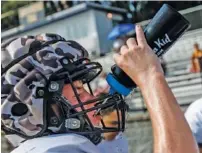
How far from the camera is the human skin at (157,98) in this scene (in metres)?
1.24

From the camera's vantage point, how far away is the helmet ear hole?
1421 millimetres

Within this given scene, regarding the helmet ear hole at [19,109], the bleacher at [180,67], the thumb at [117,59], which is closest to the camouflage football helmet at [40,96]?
the helmet ear hole at [19,109]

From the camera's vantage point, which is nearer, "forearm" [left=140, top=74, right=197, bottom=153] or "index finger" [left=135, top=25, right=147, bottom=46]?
"forearm" [left=140, top=74, right=197, bottom=153]

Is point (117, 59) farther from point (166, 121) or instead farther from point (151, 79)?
point (166, 121)

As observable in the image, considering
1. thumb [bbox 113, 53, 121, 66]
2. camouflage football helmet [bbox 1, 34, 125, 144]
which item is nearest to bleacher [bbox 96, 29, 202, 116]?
camouflage football helmet [bbox 1, 34, 125, 144]

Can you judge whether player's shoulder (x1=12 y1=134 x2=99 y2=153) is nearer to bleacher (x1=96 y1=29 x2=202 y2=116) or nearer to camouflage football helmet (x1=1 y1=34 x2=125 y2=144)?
camouflage football helmet (x1=1 y1=34 x2=125 y2=144)

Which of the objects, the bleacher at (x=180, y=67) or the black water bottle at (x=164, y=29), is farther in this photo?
the bleacher at (x=180, y=67)

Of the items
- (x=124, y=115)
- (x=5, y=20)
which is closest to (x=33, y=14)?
(x=5, y=20)

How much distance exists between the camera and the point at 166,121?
1.26 m

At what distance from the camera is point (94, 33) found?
16.2 meters

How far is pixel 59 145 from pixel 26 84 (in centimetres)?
19

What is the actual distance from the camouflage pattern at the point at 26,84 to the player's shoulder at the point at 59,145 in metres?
0.04

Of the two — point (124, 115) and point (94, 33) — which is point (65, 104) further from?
point (94, 33)

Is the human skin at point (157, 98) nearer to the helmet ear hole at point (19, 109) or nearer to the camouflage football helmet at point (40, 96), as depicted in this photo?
the camouflage football helmet at point (40, 96)
